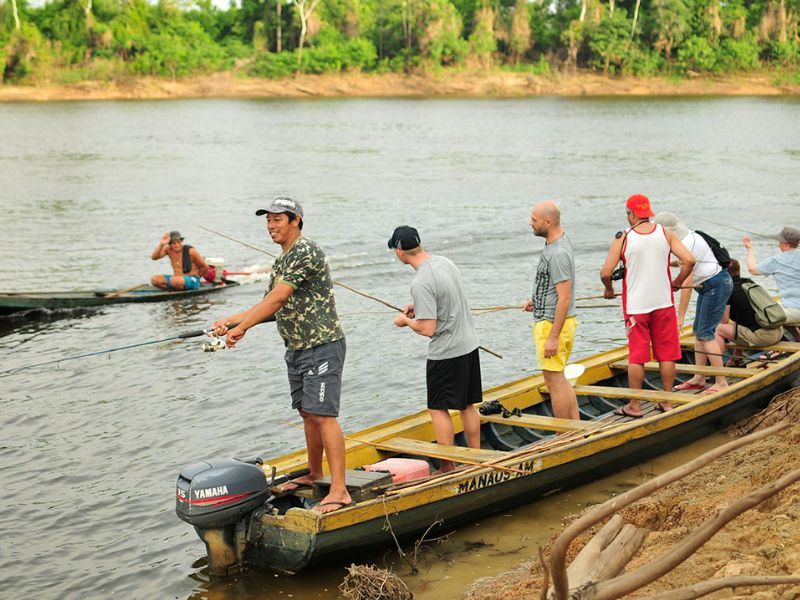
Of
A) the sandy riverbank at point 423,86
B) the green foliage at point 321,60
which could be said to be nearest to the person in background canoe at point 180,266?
the sandy riverbank at point 423,86

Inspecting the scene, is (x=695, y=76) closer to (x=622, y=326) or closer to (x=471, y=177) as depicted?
(x=471, y=177)

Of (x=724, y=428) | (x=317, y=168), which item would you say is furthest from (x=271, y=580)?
(x=317, y=168)

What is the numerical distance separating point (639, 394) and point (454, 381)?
2.21 metres

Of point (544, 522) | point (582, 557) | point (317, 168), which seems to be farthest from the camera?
point (317, 168)

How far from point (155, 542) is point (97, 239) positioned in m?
16.0

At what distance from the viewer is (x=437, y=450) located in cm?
796

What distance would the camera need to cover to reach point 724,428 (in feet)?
31.8

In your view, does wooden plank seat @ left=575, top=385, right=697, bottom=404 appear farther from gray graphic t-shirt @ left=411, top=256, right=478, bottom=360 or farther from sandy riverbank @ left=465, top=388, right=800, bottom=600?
gray graphic t-shirt @ left=411, top=256, right=478, bottom=360

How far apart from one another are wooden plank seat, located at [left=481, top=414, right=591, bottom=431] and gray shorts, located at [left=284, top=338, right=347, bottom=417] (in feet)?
7.56

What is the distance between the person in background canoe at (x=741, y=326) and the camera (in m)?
10.4

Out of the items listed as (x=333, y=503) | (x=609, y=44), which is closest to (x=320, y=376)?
(x=333, y=503)

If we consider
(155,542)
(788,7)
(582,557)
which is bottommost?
(155,542)

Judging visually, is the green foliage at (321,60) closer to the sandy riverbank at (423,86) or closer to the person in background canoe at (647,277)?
the sandy riverbank at (423,86)

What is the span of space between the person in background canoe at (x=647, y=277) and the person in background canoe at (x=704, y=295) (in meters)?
0.61
